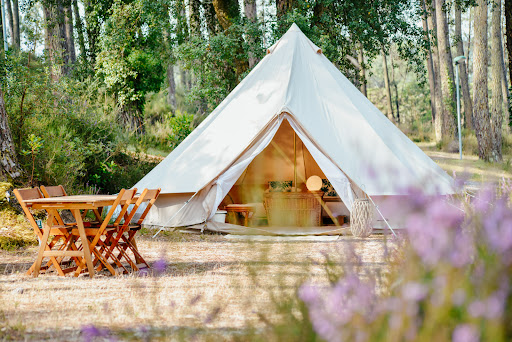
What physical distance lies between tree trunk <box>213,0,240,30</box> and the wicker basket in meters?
5.12

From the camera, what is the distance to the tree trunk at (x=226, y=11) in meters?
11.5

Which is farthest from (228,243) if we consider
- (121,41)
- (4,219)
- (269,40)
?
(121,41)

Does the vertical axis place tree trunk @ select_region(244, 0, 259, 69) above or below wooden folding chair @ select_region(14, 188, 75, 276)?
above

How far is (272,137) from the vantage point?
6.79 metres

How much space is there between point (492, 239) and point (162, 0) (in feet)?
34.7

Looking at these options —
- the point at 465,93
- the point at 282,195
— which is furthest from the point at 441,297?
the point at 465,93

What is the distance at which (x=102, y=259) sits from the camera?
4.25 metres

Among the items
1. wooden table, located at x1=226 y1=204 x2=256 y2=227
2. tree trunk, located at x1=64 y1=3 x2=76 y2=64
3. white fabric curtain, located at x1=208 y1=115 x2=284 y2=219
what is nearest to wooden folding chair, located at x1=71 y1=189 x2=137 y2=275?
white fabric curtain, located at x1=208 y1=115 x2=284 y2=219

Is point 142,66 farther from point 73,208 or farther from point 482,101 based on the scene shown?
point 73,208

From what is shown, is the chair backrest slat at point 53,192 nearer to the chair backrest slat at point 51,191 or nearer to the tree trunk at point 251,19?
the chair backrest slat at point 51,191

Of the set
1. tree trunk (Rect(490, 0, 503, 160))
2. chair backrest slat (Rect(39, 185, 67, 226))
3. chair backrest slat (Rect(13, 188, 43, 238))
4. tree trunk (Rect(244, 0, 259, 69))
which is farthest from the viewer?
tree trunk (Rect(490, 0, 503, 160))

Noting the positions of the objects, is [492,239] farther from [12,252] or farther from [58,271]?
[12,252]

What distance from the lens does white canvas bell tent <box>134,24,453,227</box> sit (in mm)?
6461

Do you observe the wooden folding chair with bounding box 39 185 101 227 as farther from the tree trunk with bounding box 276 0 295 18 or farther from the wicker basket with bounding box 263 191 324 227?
the tree trunk with bounding box 276 0 295 18
